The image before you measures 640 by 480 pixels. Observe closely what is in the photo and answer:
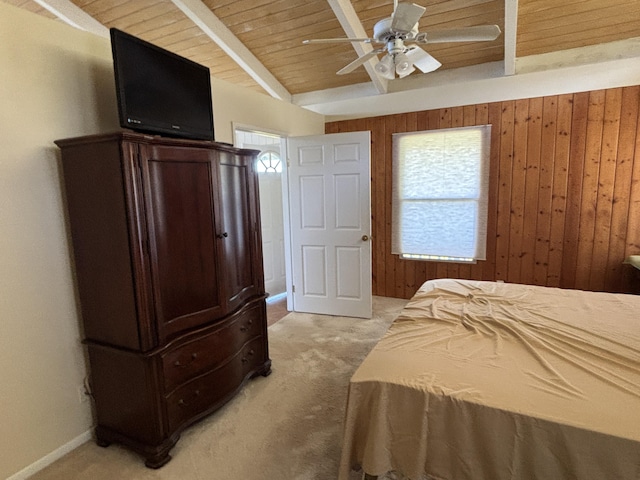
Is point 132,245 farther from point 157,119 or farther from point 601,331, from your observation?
point 601,331

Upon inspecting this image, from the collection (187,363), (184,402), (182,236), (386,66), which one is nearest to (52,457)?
(184,402)

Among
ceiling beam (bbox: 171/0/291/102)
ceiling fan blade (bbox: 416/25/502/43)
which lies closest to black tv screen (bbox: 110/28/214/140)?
ceiling beam (bbox: 171/0/291/102)

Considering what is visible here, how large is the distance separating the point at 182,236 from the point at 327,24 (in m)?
2.34

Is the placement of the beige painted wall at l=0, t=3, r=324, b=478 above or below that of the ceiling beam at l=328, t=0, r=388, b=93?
below

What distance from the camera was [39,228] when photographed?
A: 5.99 ft

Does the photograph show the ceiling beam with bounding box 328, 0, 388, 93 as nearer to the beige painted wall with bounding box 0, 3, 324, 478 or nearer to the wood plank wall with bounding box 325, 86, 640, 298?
the wood plank wall with bounding box 325, 86, 640, 298

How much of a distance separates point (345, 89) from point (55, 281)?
352 centimetres

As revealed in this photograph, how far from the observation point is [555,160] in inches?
137

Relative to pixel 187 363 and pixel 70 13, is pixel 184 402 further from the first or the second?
pixel 70 13

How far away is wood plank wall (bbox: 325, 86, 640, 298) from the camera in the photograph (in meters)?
3.27

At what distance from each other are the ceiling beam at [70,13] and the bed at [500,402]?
3.67 m

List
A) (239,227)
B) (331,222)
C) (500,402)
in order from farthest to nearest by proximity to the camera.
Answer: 1. (331,222)
2. (239,227)
3. (500,402)

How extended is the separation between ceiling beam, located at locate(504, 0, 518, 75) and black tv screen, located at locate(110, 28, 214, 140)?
2253 millimetres

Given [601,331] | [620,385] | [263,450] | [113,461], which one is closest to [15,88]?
[113,461]
